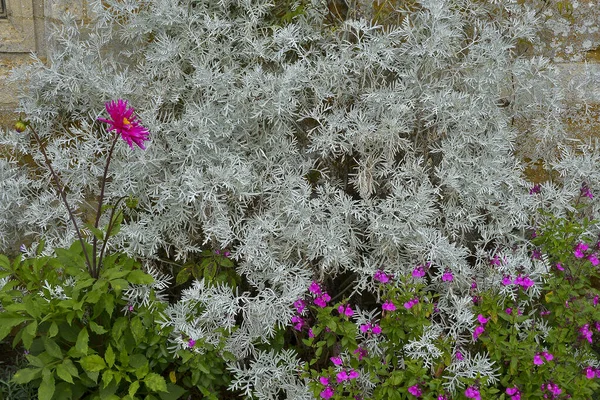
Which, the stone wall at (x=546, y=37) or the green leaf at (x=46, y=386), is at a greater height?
the stone wall at (x=546, y=37)

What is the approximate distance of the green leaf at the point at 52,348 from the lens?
7.52 ft

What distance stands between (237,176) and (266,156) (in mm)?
243

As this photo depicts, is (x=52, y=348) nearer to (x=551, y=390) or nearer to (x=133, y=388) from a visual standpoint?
(x=133, y=388)

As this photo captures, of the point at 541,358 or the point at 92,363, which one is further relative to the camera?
the point at 541,358

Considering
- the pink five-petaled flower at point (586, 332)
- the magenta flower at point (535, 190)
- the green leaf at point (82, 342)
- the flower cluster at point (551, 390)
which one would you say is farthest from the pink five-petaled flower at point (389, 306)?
the green leaf at point (82, 342)

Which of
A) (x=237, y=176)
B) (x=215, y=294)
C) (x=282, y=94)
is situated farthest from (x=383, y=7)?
(x=215, y=294)

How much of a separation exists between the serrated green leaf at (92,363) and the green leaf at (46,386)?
0.12m

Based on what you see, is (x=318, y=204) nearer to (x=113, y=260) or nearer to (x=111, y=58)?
(x=113, y=260)

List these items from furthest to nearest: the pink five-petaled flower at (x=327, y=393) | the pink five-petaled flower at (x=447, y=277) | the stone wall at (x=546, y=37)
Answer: the stone wall at (x=546, y=37) < the pink five-petaled flower at (x=447, y=277) < the pink five-petaled flower at (x=327, y=393)

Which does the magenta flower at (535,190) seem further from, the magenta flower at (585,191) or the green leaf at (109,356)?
the green leaf at (109,356)

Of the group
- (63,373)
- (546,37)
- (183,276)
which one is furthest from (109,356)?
(546,37)

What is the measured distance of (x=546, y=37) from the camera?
342cm

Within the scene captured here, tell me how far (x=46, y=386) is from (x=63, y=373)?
0.24 feet

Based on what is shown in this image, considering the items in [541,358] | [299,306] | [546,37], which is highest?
[546,37]
